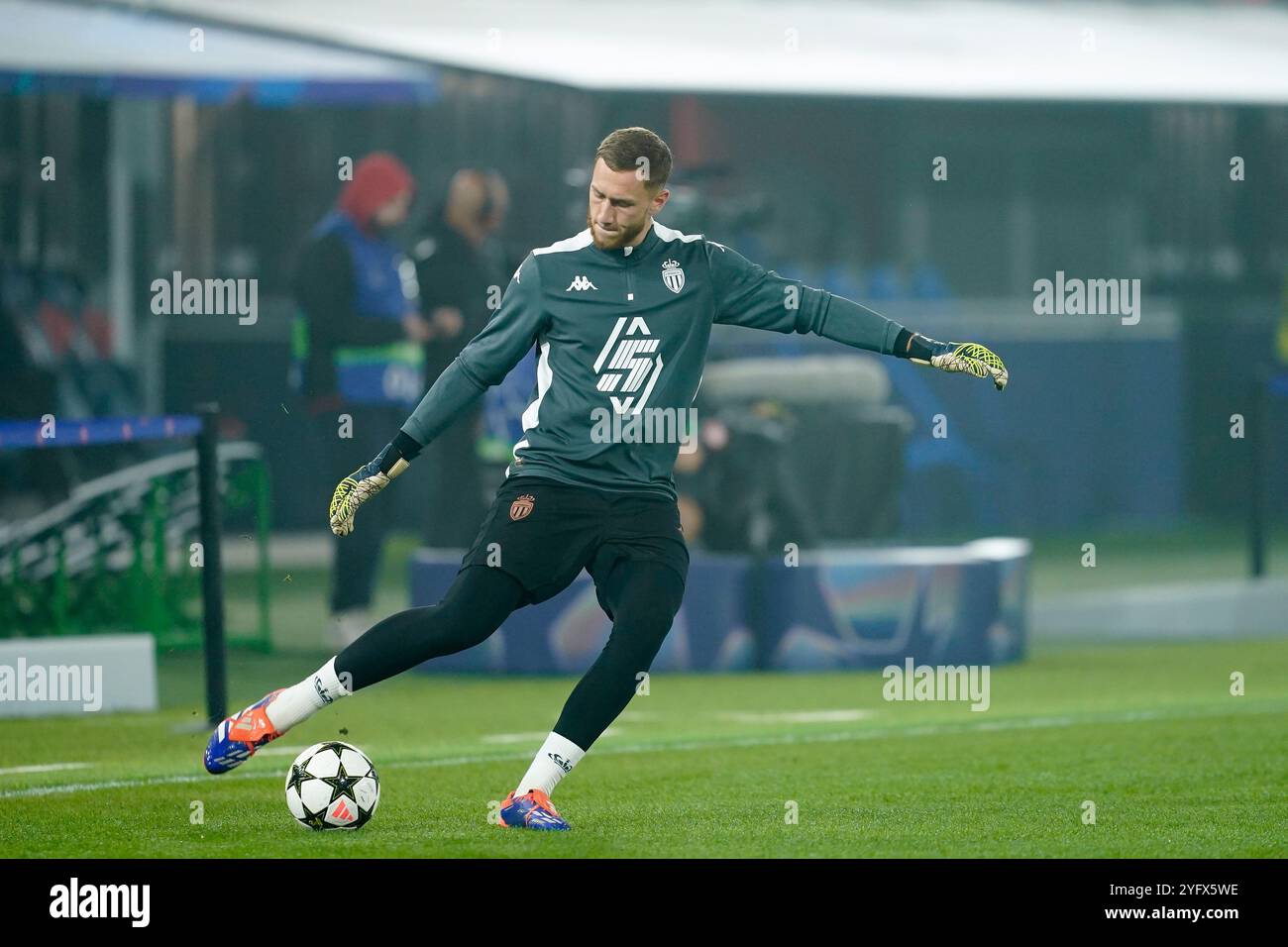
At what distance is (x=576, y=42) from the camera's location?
15.8 meters

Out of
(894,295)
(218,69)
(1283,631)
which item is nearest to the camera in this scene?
(1283,631)

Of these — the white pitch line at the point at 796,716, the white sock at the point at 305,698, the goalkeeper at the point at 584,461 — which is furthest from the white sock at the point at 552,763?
the white pitch line at the point at 796,716

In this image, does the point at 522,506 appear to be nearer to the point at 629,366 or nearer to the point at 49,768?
the point at 629,366

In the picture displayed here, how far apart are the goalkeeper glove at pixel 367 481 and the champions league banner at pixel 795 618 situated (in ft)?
16.4

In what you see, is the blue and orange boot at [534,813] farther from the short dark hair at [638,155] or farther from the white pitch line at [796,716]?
the white pitch line at [796,716]

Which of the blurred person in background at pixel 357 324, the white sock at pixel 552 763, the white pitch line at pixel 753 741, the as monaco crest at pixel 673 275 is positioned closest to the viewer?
the white sock at pixel 552 763

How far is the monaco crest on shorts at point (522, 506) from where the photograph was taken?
6543 millimetres

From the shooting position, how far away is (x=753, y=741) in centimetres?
903

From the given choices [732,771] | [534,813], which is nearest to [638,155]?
[534,813]

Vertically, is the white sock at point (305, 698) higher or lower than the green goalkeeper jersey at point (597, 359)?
lower

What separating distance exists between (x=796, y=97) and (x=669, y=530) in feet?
31.6

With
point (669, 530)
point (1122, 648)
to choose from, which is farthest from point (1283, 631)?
point (669, 530)

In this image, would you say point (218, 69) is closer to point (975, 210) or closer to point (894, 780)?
point (975, 210)

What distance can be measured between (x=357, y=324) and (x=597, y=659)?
6.14 meters
